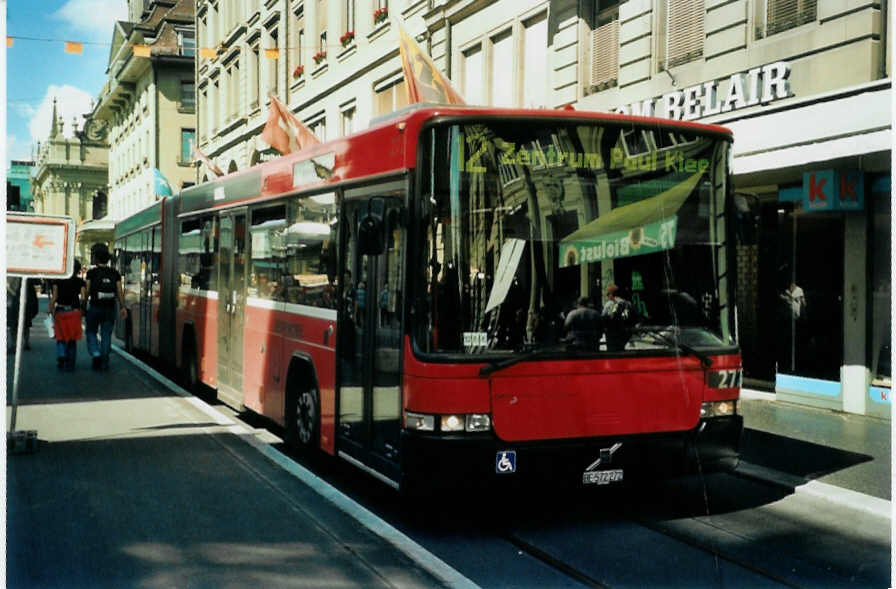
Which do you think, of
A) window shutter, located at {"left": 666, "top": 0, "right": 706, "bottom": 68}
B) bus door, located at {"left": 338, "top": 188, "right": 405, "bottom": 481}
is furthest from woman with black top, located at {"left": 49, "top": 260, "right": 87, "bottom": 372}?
window shutter, located at {"left": 666, "top": 0, "right": 706, "bottom": 68}

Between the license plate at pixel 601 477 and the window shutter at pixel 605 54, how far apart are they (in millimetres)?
9998

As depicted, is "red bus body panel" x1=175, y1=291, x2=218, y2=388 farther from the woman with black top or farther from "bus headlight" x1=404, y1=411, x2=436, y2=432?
"bus headlight" x1=404, y1=411, x2=436, y2=432

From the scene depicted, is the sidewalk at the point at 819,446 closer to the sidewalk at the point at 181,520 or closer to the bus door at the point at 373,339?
the bus door at the point at 373,339

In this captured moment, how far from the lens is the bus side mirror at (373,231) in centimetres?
645

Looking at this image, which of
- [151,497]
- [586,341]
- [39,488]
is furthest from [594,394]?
[39,488]

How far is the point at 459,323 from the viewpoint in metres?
6.12

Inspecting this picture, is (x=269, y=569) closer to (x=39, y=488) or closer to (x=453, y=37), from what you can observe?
(x=39, y=488)

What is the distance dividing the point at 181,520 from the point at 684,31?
10.1m

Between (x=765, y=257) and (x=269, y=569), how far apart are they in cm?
1028

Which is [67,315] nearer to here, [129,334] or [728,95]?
[129,334]

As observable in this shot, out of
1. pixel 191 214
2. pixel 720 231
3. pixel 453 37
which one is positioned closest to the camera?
pixel 720 231

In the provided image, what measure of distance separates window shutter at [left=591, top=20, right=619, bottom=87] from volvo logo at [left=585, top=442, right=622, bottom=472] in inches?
392

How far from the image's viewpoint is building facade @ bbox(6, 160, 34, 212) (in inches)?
328

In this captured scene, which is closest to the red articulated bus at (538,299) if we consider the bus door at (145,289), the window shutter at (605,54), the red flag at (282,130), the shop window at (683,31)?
the shop window at (683,31)
